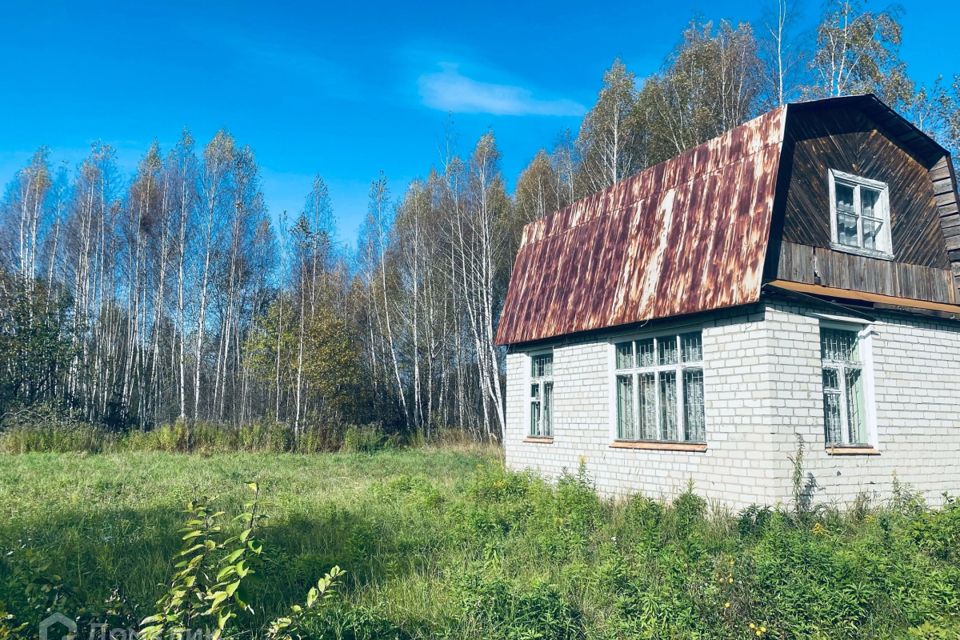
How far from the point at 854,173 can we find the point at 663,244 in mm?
3366

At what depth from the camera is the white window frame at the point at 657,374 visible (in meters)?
10.0

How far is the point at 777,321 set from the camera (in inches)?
350

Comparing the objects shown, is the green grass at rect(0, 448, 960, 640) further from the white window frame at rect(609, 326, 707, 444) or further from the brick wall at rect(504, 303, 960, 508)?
the white window frame at rect(609, 326, 707, 444)

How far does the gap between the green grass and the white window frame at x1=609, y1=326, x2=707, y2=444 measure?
1282mm

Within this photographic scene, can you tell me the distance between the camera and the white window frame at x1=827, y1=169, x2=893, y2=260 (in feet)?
33.5

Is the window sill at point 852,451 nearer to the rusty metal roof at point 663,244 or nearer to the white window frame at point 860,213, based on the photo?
the rusty metal roof at point 663,244

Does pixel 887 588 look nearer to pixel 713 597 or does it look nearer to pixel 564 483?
pixel 713 597

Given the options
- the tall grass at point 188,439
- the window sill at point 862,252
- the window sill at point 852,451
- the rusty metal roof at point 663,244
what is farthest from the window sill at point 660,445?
the tall grass at point 188,439

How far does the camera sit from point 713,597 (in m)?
4.81

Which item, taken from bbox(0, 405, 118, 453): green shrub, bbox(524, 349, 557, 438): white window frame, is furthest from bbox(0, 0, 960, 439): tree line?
bbox(524, 349, 557, 438): white window frame

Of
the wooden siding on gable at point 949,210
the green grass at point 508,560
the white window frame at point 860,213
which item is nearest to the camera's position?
the green grass at point 508,560

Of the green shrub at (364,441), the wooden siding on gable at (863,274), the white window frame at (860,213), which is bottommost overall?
the green shrub at (364,441)

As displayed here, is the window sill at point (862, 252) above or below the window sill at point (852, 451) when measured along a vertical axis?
above

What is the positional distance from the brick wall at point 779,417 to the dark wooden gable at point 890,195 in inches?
30.2
